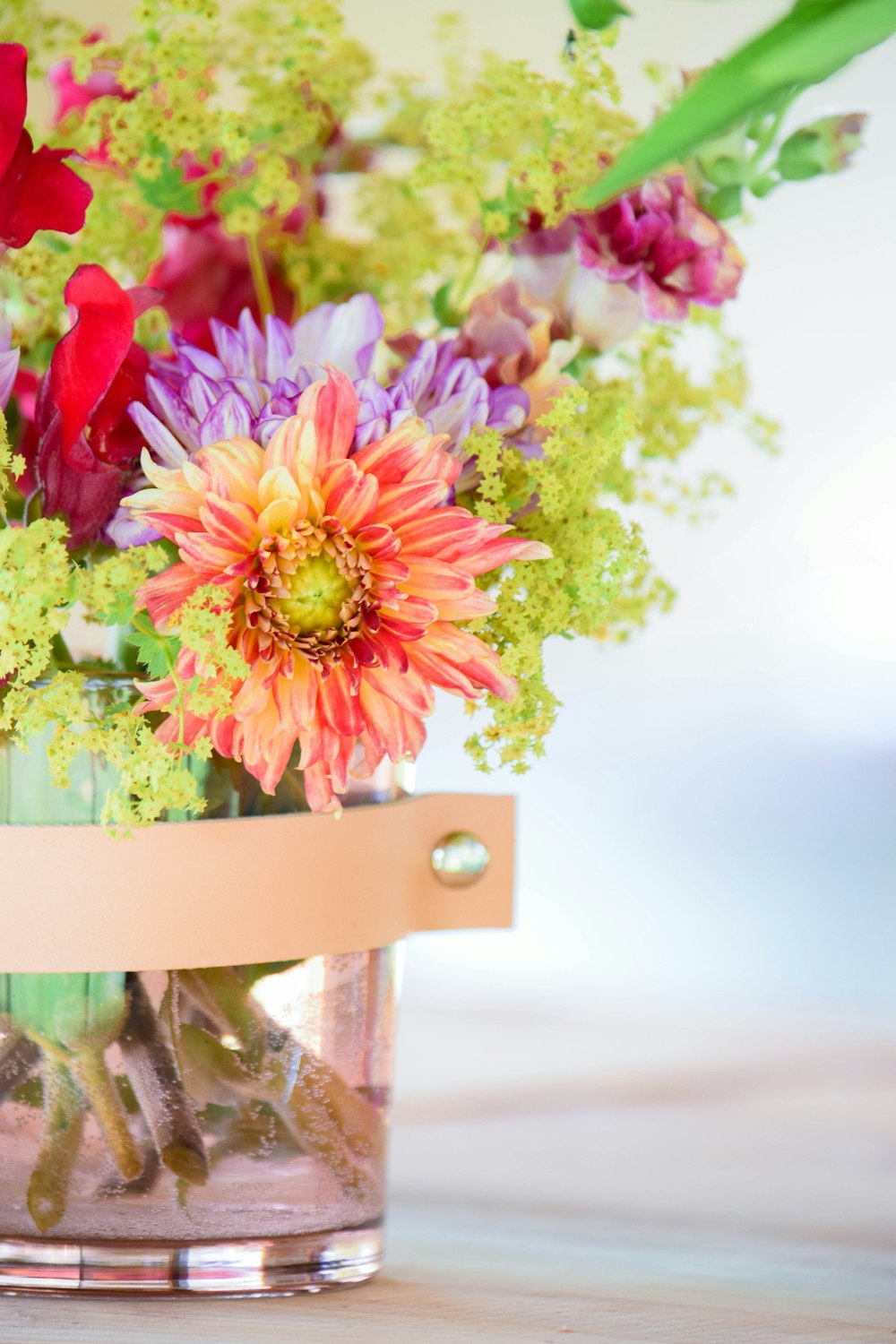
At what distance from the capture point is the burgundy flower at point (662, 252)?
43 cm

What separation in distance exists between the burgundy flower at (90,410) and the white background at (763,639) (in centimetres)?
87

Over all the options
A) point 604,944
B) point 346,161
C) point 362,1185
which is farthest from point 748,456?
point 362,1185

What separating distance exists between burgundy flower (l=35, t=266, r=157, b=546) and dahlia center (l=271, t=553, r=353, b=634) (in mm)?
67

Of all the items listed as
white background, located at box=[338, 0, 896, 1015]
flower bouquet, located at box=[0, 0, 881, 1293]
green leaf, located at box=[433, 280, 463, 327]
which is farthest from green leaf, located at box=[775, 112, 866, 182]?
white background, located at box=[338, 0, 896, 1015]

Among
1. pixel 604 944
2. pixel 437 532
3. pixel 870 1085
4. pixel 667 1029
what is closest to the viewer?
pixel 437 532

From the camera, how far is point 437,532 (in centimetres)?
34

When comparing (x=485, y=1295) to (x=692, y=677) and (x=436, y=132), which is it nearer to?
(x=436, y=132)

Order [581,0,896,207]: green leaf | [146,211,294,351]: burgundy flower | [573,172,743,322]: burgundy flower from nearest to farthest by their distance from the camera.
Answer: [581,0,896,207]: green leaf, [573,172,743,322]: burgundy flower, [146,211,294,351]: burgundy flower

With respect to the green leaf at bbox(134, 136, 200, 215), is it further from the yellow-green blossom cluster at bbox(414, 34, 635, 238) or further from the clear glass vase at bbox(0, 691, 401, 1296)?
the clear glass vase at bbox(0, 691, 401, 1296)

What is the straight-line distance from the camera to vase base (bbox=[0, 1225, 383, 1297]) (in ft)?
1.25

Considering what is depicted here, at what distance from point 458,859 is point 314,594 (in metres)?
0.14

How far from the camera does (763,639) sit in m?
1.33

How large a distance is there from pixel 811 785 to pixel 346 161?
0.91 metres

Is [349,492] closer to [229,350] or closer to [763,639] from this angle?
[229,350]
